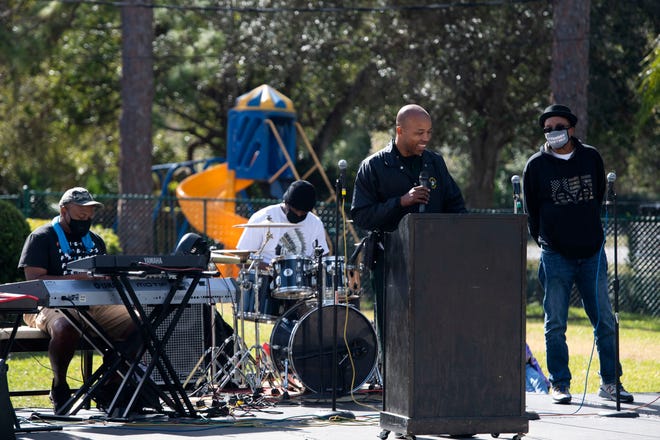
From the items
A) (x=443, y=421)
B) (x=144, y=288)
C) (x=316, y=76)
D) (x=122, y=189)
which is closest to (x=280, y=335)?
(x=144, y=288)

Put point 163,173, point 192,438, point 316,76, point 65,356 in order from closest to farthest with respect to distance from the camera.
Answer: point 192,438, point 65,356, point 316,76, point 163,173

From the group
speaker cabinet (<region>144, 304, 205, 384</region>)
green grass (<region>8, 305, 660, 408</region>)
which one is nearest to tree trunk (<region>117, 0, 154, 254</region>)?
green grass (<region>8, 305, 660, 408</region>)

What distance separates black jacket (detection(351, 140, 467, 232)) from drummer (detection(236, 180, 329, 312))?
2527 millimetres

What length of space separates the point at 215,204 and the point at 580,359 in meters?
8.87

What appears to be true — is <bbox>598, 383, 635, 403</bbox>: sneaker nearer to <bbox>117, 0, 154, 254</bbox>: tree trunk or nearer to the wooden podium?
the wooden podium

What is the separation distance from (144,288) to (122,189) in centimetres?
1312

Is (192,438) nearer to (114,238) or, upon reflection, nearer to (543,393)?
(543,393)

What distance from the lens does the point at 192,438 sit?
7.01m

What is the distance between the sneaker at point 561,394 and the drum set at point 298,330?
1501mm

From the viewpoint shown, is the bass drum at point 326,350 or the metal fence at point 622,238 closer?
the bass drum at point 326,350

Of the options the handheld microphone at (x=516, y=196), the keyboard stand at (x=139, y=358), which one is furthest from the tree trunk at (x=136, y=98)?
the handheld microphone at (x=516, y=196)

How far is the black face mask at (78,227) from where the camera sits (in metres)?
8.78

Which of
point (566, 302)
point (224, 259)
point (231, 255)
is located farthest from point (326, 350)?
point (566, 302)

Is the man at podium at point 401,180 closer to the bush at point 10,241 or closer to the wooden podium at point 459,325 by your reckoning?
the wooden podium at point 459,325
